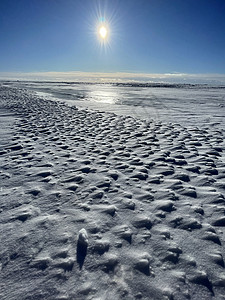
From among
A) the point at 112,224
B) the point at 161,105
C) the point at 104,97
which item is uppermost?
the point at 104,97

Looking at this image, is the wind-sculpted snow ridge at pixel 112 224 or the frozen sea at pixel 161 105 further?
the frozen sea at pixel 161 105

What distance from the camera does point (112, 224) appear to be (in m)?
3.78

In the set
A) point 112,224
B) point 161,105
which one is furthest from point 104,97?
point 112,224

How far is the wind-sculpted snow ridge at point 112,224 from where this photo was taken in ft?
8.84

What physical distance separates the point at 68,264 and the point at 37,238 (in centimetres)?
82

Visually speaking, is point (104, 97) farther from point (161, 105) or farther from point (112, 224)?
point (112, 224)

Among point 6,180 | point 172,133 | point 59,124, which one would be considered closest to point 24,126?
point 59,124

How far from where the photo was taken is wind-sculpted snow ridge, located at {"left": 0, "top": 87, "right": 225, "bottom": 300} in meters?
2.69

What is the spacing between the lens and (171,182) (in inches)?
→ 211

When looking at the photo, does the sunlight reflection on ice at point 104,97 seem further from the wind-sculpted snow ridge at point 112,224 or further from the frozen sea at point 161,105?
the wind-sculpted snow ridge at point 112,224

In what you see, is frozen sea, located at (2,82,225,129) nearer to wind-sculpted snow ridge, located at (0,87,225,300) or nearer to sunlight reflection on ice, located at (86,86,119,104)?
sunlight reflection on ice, located at (86,86,119,104)

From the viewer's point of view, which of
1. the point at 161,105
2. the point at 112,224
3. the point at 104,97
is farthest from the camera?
the point at 104,97

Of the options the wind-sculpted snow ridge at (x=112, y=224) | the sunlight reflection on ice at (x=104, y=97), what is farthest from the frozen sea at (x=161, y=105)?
the wind-sculpted snow ridge at (x=112, y=224)

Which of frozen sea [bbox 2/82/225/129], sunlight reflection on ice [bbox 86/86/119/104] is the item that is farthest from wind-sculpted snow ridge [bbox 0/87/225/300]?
sunlight reflection on ice [bbox 86/86/119/104]
